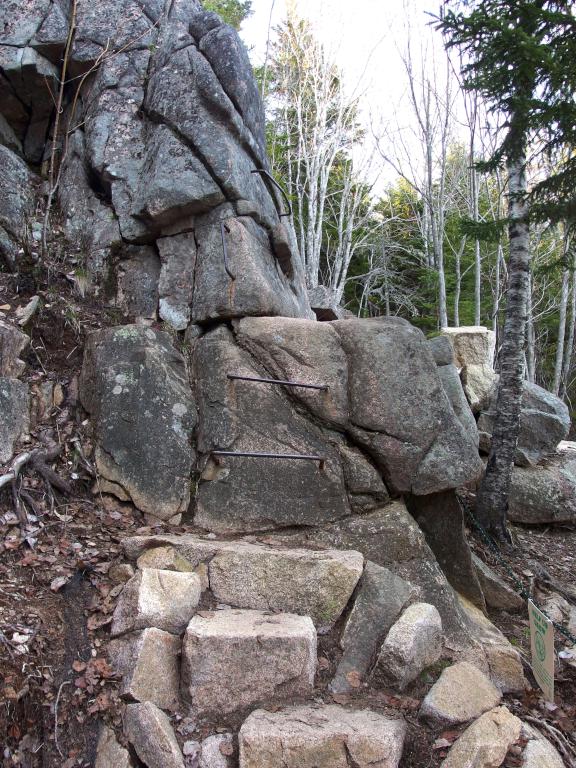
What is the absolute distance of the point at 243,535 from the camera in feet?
17.2

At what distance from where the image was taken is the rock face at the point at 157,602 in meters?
3.96

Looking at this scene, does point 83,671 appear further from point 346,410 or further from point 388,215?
point 388,215

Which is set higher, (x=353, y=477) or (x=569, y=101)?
(x=569, y=101)

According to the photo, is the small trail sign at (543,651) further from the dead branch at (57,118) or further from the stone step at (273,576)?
the dead branch at (57,118)

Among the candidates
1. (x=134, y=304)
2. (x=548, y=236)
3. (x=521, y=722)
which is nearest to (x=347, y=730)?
(x=521, y=722)

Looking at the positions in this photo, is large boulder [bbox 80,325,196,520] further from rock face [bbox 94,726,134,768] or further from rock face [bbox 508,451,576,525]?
rock face [bbox 508,451,576,525]

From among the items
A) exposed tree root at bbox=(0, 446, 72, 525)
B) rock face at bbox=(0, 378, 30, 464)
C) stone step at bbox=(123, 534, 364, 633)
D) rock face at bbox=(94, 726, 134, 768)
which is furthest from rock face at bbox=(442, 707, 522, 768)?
rock face at bbox=(0, 378, 30, 464)

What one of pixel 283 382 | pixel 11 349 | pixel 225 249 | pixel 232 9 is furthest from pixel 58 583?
pixel 232 9

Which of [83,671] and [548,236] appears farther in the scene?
[548,236]

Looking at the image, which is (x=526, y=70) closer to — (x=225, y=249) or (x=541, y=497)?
(x=225, y=249)

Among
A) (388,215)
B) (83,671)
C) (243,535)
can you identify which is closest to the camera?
(83,671)

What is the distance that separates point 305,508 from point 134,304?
3.26 meters

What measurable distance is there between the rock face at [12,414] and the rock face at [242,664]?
240 centimetres

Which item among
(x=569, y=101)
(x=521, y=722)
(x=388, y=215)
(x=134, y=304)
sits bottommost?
(x=521, y=722)
